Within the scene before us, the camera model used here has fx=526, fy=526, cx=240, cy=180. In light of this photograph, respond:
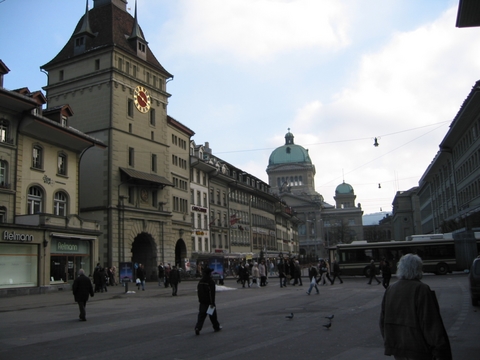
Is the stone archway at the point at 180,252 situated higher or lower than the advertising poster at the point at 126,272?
higher

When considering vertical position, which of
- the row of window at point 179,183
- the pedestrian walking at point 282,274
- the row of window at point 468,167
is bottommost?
the pedestrian walking at point 282,274

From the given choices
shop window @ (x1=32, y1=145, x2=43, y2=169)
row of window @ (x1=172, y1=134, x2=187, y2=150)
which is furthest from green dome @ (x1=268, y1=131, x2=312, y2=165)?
shop window @ (x1=32, y1=145, x2=43, y2=169)

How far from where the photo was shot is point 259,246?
8375 cm

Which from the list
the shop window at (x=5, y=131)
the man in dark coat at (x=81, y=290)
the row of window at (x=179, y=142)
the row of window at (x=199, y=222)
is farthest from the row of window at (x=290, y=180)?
the man in dark coat at (x=81, y=290)

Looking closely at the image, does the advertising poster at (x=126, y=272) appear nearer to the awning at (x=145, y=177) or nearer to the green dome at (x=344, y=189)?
the awning at (x=145, y=177)

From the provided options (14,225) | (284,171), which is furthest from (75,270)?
(284,171)

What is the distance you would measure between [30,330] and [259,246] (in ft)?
230

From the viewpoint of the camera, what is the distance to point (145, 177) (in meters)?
48.3

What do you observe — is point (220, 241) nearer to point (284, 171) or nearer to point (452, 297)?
point (452, 297)

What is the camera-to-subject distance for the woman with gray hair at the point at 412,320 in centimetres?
499

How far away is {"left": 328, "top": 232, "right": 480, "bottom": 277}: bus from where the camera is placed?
1715 inches

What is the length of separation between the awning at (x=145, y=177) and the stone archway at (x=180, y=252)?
8.40 m

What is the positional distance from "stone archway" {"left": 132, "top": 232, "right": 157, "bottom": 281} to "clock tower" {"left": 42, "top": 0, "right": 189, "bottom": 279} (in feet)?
0.32

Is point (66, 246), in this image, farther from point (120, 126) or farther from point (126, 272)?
point (120, 126)
